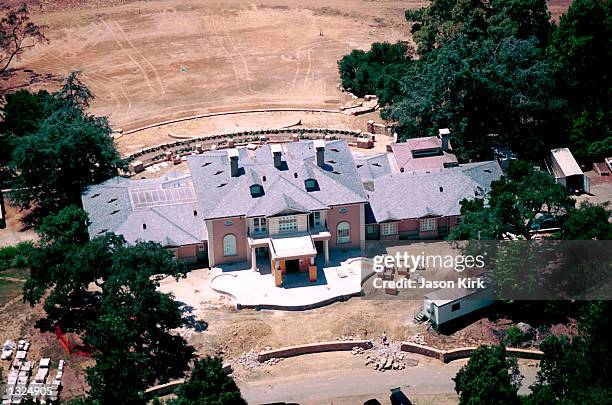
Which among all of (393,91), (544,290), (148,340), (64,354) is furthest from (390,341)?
(393,91)

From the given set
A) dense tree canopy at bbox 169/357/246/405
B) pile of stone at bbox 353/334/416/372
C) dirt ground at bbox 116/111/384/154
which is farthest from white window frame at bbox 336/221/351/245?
dirt ground at bbox 116/111/384/154

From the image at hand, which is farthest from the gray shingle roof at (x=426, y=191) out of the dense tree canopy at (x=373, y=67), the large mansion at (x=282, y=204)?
the dense tree canopy at (x=373, y=67)

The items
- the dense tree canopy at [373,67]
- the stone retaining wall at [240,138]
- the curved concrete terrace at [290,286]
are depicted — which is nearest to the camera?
the curved concrete terrace at [290,286]

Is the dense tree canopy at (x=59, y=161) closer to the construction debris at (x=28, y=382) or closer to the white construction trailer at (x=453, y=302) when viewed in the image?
the construction debris at (x=28, y=382)

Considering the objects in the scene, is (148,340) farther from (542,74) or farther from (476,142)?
(542,74)

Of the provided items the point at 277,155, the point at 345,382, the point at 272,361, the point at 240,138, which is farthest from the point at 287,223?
the point at 240,138

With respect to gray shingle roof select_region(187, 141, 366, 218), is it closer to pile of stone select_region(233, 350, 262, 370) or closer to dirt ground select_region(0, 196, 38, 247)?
pile of stone select_region(233, 350, 262, 370)
